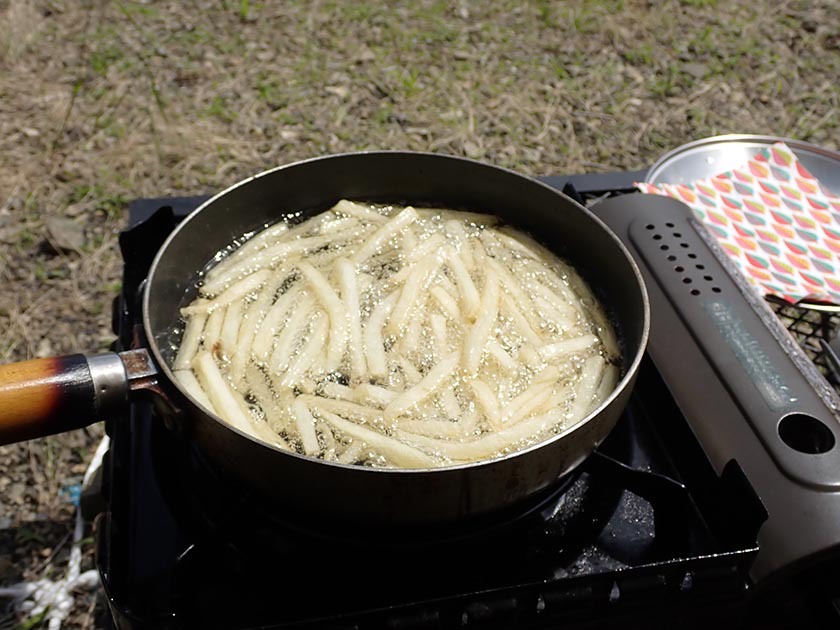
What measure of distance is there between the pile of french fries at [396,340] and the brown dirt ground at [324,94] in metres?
1.72

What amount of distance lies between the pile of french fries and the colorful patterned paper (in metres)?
0.90

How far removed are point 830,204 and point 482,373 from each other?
1835 millimetres

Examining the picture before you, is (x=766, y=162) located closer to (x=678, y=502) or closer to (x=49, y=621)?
(x=678, y=502)

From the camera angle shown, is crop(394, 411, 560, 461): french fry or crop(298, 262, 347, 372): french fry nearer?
crop(394, 411, 560, 461): french fry

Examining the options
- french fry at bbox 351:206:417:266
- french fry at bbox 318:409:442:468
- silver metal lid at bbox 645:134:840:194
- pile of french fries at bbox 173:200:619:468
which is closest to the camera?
french fry at bbox 318:409:442:468

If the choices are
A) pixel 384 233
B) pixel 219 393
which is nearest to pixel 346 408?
pixel 219 393

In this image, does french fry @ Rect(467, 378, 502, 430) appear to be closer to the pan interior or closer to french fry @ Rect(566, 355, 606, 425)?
french fry @ Rect(566, 355, 606, 425)

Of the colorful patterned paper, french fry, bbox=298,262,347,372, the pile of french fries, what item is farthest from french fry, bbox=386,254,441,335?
the colorful patterned paper

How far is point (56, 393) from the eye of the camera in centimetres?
146

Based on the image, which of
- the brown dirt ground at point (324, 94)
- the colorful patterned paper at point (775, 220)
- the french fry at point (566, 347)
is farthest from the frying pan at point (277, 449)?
the brown dirt ground at point (324, 94)

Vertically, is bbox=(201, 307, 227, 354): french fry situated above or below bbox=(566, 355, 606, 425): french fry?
above

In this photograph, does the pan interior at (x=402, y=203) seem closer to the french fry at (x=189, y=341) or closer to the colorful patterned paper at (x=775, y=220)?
the french fry at (x=189, y=341)

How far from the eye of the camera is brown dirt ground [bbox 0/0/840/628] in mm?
3922

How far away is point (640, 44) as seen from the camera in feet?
17.3
